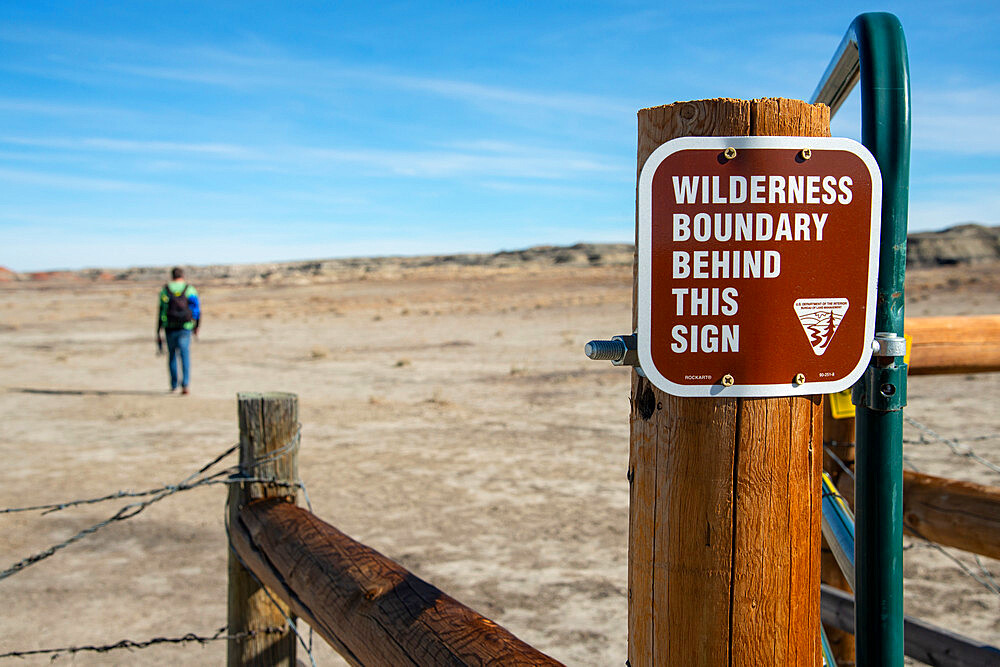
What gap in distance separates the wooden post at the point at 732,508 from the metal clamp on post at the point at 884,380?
0.08 meters

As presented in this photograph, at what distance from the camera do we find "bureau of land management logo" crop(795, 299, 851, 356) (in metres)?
1.10

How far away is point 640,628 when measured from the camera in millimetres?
1179

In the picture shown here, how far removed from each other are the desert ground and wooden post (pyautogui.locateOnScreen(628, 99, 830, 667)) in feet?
9.89

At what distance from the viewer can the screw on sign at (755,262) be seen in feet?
3.53

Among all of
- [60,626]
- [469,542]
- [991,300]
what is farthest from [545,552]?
[991,300]

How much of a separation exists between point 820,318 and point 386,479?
6250mm

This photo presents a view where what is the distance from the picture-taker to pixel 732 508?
111cm

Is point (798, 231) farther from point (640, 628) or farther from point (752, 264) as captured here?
point (640, 628)

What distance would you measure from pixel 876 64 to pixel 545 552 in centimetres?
457

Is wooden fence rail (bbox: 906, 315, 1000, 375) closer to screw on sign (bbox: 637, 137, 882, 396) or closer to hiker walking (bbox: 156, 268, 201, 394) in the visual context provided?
screw on sign (bbox: 637, 137, 882, 396)

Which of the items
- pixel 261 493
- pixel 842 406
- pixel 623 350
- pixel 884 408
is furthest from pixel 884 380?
pixel 261 493

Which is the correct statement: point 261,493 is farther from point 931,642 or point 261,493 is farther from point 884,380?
point 931,642

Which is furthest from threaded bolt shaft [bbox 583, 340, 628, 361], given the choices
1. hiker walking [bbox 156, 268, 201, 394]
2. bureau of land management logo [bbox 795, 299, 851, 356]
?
hiker walking [bbox 156, 268, 201, 394]

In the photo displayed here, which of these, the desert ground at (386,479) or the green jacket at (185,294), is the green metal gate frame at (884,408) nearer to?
the desert ground at (386,479)
